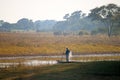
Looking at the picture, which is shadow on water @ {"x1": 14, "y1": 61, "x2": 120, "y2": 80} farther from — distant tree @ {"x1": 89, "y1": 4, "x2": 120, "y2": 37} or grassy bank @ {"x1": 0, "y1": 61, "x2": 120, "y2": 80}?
distant tree @ {"x1": 89, "y1": 4, "x2": 120, "y2": 37}

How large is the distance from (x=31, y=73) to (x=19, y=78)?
6.71ft

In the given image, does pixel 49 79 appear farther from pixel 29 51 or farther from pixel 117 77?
pixel 29 51

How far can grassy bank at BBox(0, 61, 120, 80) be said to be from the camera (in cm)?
2298

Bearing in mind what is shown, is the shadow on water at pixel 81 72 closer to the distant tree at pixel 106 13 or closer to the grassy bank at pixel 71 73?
the grassy bank at pixel 71 73

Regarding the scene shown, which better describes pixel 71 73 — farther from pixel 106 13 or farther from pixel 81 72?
pixel 106 13

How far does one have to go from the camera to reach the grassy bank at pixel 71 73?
23.0m

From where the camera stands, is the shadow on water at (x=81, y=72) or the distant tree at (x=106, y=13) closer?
the shadow on water at (x=81, y=72)

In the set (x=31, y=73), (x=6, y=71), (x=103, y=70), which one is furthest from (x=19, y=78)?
(x=103, y=70)

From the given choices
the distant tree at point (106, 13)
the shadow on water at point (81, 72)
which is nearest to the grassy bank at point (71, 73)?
the shadow on water at point (81, 72)

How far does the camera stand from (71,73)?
2445 cm

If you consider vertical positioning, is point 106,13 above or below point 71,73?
above

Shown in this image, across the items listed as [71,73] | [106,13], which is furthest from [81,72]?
[106,13]

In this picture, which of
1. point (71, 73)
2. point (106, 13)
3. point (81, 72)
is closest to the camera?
point (71, 73)

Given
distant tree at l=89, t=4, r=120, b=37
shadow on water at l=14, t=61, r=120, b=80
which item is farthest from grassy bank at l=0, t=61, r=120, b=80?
distant tree at l=89, t=4, r=120, b=37
